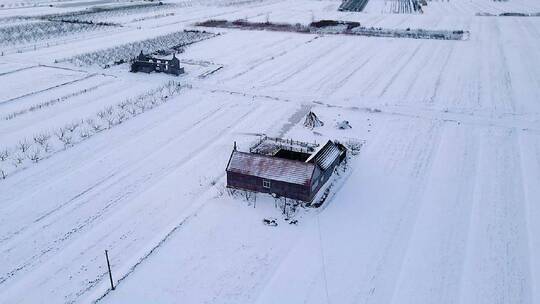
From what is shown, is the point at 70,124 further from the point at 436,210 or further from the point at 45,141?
the point at 436,210

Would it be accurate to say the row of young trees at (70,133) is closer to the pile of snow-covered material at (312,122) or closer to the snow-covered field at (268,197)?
the snow-covered field at (268,197)

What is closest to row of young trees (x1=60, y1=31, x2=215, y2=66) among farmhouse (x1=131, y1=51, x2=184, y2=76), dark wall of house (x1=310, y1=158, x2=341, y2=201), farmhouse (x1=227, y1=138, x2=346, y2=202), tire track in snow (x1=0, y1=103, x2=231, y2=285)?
farmhouse (x1=131, y1=51, x2=184, y2=76)

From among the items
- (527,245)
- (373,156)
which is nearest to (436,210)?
(527,245)

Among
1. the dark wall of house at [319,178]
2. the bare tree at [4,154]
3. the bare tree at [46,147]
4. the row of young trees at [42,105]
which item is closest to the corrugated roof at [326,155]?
the dark wall of house at [319,178]

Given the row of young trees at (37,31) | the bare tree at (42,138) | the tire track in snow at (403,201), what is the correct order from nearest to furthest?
the tire track in snow at (403,201)
the bare tree at (42,138)
the row of young trees at (37,31)

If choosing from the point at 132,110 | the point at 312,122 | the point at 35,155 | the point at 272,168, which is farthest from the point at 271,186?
the point at 132,110

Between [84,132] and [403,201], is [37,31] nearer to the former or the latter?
[84,132]

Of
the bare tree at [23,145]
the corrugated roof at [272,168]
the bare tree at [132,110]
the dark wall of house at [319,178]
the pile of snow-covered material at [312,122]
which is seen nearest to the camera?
the corrugated roof at [272,168]
